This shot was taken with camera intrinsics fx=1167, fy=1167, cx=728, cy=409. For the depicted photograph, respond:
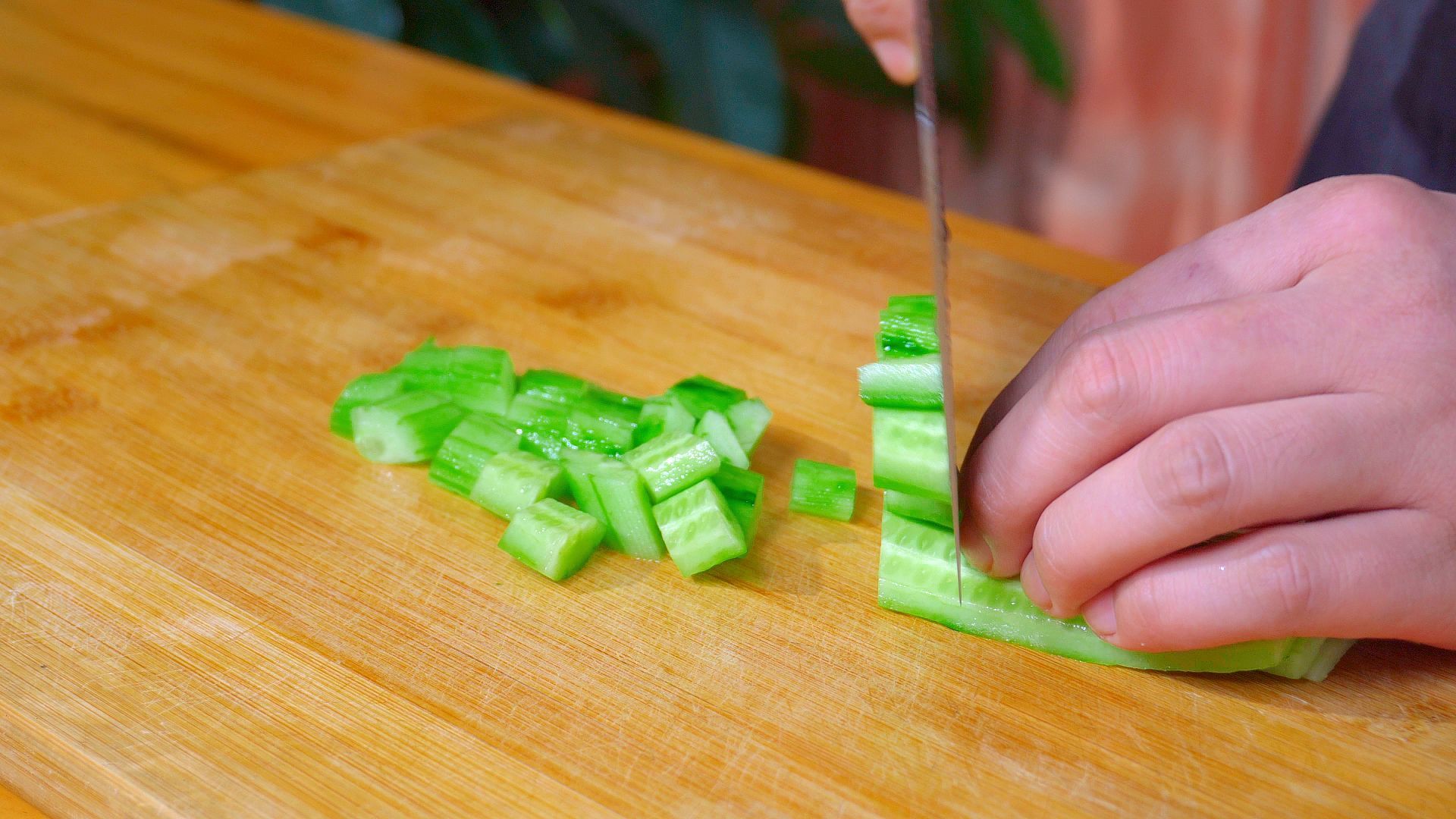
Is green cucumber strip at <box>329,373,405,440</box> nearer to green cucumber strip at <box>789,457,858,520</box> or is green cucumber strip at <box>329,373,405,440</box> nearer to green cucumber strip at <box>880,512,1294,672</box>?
green cucumber strip at <box>789,457,858,520</box>

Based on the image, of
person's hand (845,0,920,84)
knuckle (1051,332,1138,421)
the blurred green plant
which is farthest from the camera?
the blurred green plant

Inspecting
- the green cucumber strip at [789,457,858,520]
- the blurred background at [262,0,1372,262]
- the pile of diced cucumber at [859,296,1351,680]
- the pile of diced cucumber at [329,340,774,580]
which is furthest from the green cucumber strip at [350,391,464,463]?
the blurred background at [262,0,1372,262]

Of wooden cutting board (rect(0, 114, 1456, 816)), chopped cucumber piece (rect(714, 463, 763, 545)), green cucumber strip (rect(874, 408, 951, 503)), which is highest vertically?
green cucumber strip (rect(874, 408, 951, 503))

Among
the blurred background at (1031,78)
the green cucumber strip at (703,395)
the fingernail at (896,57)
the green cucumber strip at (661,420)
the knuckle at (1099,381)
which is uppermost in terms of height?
the fingernail at (896,57)

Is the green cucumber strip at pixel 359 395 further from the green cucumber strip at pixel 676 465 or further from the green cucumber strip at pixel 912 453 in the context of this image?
the green cucumber strip at pixel 912 453

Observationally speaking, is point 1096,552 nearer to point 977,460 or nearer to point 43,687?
point 977,460

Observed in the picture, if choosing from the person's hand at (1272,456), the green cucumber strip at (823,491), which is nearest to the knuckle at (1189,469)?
the person's hand at (1272,456)
